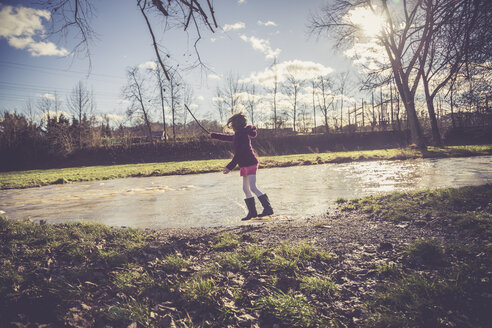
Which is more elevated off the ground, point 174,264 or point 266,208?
point 266,208

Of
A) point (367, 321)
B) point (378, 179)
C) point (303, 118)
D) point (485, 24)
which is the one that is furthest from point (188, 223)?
point (303, 118)

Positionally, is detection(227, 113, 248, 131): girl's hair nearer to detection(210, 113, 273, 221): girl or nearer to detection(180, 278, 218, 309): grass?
detection(210, 113, 273, 221): girl

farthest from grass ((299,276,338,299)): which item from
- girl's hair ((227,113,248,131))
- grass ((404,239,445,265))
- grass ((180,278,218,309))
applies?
girl's hair ((227,113,248,131))

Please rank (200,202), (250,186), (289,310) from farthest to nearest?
(200,202)
(250,186)
(289,310)

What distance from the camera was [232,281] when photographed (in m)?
2.71

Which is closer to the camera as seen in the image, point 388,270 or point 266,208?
point 388,270

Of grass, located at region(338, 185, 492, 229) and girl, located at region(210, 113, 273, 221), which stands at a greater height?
girl, located at region(210, 113, 273, 221)

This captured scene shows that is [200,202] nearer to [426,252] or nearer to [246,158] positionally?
[246,158]

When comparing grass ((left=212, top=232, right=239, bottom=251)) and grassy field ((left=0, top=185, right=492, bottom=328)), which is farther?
grass ((left=212, top=232, right=239, bottom=251))

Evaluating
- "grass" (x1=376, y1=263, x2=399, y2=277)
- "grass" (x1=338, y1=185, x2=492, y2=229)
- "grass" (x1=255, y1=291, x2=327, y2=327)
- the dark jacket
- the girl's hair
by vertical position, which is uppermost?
the girl's hair

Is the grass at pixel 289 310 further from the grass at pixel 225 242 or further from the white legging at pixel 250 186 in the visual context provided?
the white legging at pixel 250 186

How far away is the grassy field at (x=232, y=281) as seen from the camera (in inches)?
83.9

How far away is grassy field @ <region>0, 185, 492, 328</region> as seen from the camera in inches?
83.9

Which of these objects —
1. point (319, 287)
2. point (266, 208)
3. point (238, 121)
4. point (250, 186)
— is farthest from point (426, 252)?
point (238, 121)
